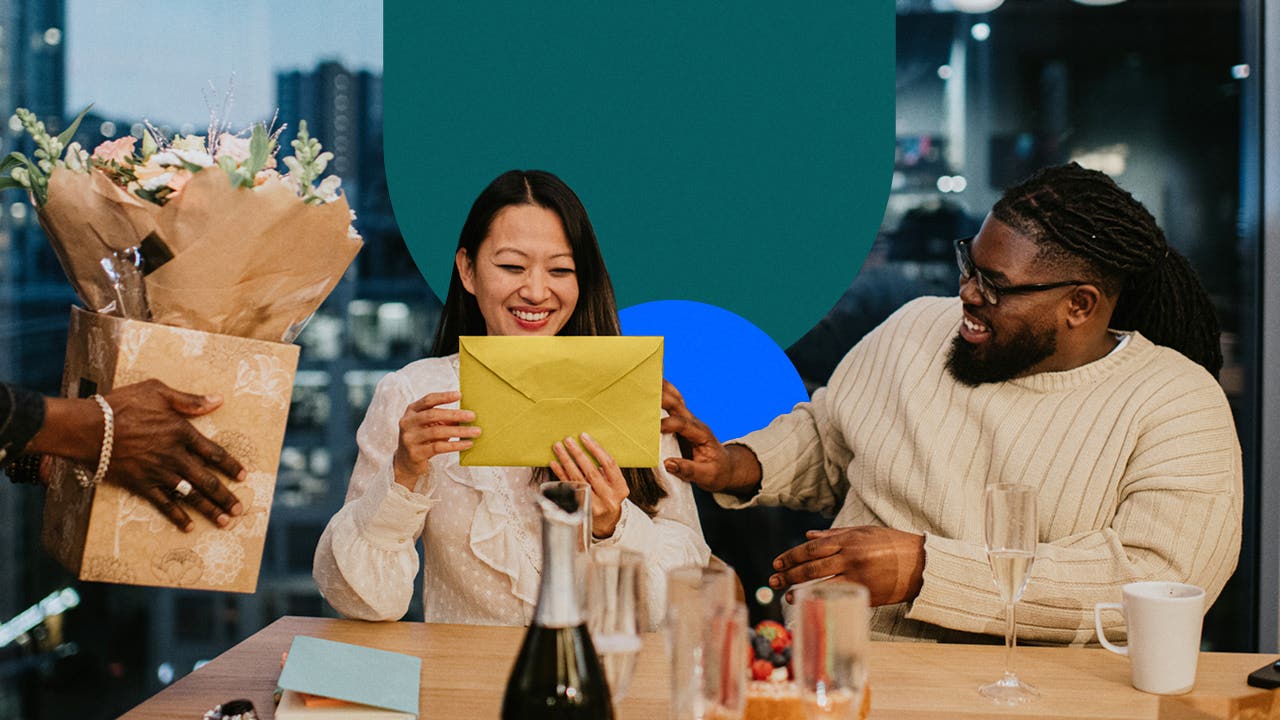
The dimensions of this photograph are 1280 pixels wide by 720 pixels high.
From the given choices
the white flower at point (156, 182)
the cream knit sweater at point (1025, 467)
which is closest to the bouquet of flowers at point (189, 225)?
the white flower at point (156, 182)

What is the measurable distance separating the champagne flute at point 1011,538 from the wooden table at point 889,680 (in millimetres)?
40

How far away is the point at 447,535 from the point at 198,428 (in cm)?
67

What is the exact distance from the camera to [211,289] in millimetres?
1523

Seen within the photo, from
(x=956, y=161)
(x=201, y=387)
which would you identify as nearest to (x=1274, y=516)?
(x=956, y=161)

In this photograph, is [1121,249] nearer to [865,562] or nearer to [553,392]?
[865,562]

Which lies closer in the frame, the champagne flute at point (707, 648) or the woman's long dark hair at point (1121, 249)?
the champagne flute at point (707, 648)

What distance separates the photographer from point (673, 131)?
8.69 feet

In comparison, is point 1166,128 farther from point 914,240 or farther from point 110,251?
point 110,251

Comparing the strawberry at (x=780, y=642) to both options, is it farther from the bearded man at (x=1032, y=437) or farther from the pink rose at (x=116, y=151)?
the pink rose at (x=116, y=151)

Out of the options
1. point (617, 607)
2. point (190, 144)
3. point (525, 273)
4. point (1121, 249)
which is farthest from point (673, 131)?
point (617, 607)

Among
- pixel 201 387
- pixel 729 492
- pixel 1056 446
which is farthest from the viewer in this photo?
pixel 729 492

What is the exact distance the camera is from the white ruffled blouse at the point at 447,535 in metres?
1.89

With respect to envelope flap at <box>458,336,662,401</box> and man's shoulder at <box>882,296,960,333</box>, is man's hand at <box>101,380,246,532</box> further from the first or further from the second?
man's shoulder at <box>882,296,960,333</box>

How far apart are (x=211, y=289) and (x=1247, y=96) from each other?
274cm
